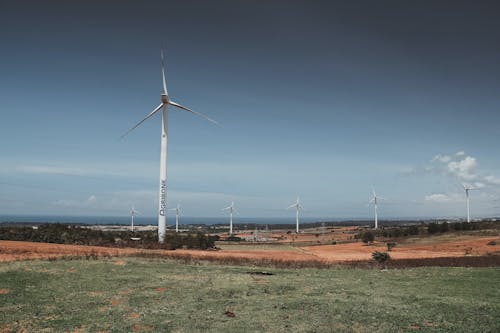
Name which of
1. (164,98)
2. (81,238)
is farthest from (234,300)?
(164,98)

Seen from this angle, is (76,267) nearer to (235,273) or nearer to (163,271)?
(163,271)

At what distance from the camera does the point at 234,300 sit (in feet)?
52.6

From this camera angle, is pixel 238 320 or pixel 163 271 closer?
pixel 238 320

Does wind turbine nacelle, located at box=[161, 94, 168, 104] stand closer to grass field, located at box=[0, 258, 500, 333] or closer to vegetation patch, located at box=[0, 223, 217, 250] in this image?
vegetation patch, located at box=[0, 223, 217, 250]

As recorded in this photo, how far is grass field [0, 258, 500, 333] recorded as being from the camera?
42.1 feet

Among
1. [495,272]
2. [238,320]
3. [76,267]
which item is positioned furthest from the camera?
[495,272]

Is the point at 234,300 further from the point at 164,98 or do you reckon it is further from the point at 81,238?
the point at 164,98

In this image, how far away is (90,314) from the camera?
1390 cm

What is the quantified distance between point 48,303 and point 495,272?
21604mm

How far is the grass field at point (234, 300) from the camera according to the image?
12836mm

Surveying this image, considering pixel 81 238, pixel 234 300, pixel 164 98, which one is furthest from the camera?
pixel 164 98

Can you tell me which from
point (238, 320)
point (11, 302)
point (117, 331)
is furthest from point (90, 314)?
point (238, 320)

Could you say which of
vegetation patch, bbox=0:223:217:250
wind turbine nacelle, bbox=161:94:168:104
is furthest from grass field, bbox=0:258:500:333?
wind turbine nacelle, bbox=161:94:168:104

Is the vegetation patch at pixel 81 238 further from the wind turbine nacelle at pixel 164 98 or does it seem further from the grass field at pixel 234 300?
the grass field at pixel 234 300
